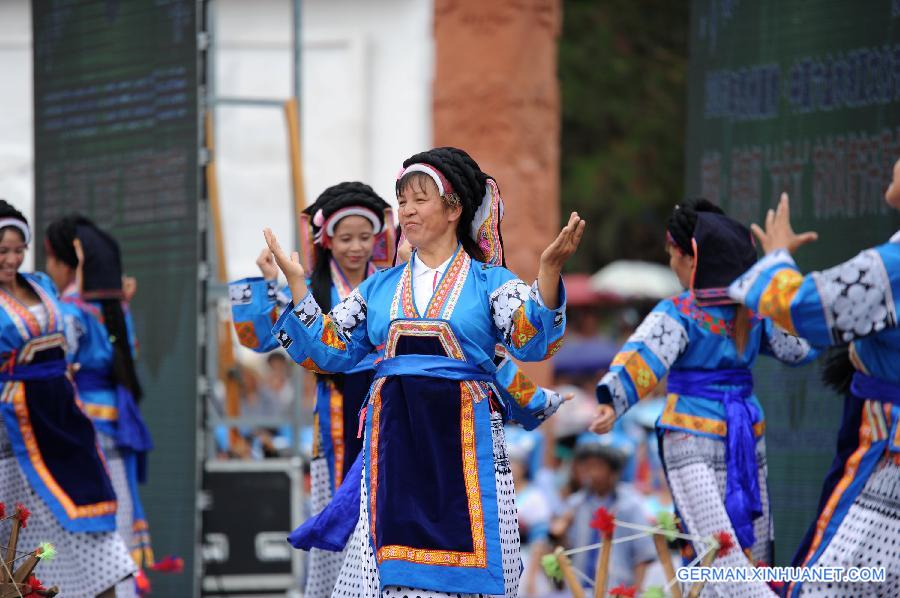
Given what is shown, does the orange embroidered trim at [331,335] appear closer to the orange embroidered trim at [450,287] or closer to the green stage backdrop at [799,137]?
the orange embroidered trim at [450,287]

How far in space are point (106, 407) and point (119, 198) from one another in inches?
56.4

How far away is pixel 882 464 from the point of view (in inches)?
202

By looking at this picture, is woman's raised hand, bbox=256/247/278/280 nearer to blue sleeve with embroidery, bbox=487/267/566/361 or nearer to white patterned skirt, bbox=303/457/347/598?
white patterned skirt, bbox=303/457/347/598

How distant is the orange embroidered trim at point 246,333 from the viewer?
6.69 metres

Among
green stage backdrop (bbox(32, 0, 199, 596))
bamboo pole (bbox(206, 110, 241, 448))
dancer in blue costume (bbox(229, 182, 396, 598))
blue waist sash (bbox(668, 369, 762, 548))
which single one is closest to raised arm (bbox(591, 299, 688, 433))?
blue waist sash (bbox(668, 369, 762, 548))

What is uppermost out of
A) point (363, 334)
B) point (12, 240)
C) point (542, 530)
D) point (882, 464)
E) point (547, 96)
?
point (547, 96)

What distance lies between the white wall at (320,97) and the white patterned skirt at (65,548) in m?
5.37

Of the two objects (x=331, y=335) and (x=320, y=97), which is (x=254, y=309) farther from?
(x=320, y=97)

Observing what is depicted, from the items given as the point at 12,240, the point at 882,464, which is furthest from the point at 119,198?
the point at 882,464

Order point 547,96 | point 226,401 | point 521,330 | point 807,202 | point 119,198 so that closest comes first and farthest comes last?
point 521,330 < point 807,202 < point 119,198 < point 226,401 < point 547,96

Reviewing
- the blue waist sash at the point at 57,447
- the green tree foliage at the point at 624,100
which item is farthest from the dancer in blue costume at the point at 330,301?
the green tree foliage at the point at 624,100

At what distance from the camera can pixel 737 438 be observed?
6371mm

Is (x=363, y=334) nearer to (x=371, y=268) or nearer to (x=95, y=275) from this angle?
(x=371, y=268)

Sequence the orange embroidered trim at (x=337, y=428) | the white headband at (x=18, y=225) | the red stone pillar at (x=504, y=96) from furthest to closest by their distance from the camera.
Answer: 1. the red stone pillar at (x=504, y=96)
2. the white headband at (x=18, y=225)
3. the orange embroidered trim at (x=337, y=428)
